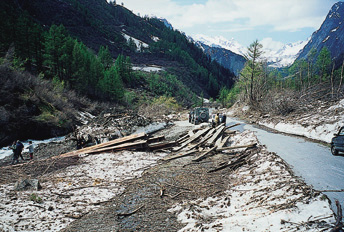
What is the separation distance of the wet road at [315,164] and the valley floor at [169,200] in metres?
0.48

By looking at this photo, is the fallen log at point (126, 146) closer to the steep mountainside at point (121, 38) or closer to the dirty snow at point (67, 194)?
the dirty snow at point (67, 194)

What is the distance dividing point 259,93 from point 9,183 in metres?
31.1

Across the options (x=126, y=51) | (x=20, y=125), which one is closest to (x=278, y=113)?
(x=20, y=125)

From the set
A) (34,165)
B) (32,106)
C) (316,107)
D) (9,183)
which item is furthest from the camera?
(32,106)

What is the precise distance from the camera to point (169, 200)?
6.40 meters

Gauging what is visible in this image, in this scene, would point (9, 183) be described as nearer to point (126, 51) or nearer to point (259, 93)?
point (259, 93)

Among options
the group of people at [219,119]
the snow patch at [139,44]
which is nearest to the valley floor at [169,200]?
the group of people at [219,119]

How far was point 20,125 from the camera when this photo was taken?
16.9 meters

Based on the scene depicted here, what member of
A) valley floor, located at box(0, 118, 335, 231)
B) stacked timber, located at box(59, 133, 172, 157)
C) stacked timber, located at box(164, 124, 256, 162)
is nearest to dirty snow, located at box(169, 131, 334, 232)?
valley floor, located at box(0, 118, 335, 231)

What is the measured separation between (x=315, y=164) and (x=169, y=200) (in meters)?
5.37

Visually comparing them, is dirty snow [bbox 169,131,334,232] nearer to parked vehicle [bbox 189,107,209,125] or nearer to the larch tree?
parked vehicle [bbox 189,107,209,125]

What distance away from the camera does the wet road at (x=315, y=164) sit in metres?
5.28

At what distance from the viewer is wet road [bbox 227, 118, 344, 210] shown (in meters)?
5.28

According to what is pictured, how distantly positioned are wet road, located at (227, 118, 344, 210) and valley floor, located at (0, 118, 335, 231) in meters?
0.48
